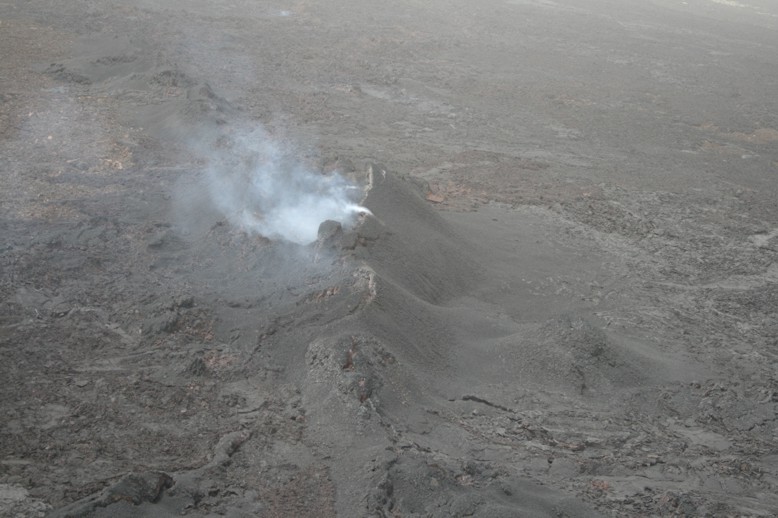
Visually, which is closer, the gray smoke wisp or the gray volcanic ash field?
the gray volcanic ash field

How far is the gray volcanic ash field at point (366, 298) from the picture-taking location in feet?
17.6

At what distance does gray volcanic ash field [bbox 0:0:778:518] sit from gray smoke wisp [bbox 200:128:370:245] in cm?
5

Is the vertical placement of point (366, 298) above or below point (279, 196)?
below

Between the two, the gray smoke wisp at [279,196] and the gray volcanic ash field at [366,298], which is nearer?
the gray volcanic ash field at [366,298]

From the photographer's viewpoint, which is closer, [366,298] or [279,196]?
[366,298]

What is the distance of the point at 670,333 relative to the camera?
8.49 m

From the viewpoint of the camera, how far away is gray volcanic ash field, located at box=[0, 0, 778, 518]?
536 cm

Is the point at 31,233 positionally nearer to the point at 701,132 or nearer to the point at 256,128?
the point at 256,128

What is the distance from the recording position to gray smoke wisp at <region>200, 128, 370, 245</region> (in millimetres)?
8617

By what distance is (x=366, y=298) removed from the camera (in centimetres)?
708

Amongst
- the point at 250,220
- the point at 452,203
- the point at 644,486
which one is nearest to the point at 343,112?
the point at 452,203

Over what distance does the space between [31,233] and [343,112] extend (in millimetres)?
8057

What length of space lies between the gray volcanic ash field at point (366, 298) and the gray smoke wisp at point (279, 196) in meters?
0.05

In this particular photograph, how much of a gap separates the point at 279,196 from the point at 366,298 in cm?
284
